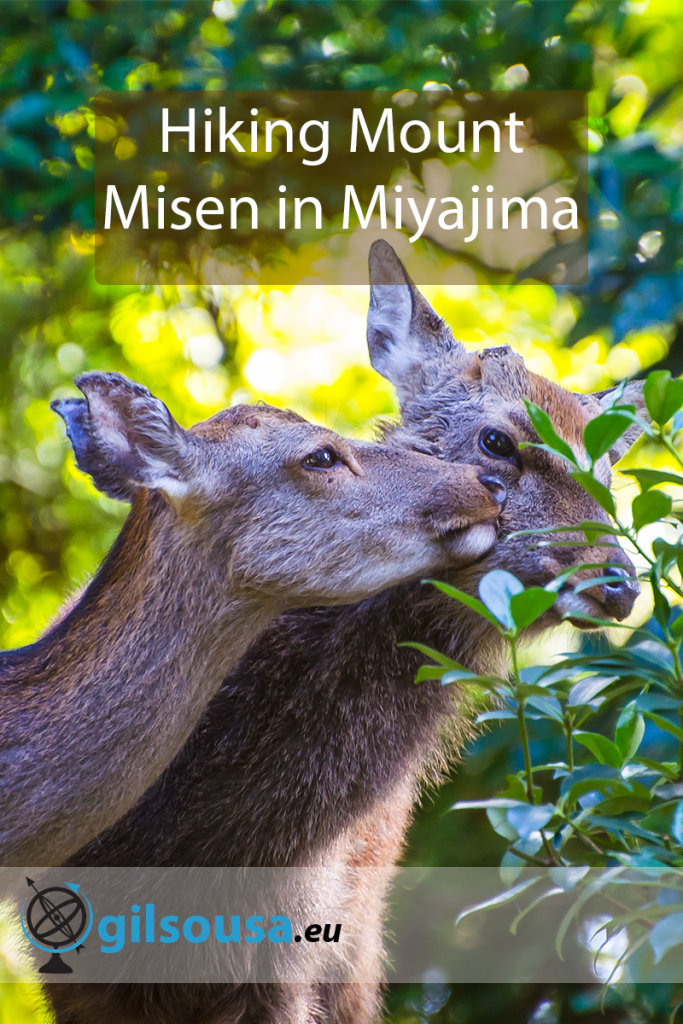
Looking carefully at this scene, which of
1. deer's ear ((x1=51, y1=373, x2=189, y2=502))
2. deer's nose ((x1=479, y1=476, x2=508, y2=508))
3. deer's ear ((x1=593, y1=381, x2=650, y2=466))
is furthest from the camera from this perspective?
deer's ear ((x1=593, y1=381, x2=650, y2=466))

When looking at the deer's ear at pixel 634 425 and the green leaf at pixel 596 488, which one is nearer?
the green leaf at pixel 596 488

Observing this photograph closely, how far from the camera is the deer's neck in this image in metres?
1.02

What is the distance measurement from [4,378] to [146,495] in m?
1.90

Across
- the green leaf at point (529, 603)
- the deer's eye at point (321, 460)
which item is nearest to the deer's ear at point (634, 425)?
the deer's eye at point (321, 460)

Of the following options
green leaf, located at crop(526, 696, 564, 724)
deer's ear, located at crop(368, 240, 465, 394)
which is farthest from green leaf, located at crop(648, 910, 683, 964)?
deer's ear, located at crop(368, 240, 465, 394)

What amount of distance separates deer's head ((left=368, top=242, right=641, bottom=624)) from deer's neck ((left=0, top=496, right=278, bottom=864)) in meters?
0.30

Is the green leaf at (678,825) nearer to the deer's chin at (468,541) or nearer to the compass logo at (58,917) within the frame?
the deer's chin at (468,541)

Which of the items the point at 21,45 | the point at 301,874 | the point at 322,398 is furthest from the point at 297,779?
the point at 21,45

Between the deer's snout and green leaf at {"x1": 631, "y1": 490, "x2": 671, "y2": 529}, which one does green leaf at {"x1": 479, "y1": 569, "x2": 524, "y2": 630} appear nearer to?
green leaf at {"x1": 631, "y1": 490, "x2": 671, "y2": 529}

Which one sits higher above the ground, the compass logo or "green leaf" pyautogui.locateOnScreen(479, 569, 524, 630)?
"green leaf" pyautogui.locateOnScreen(479, 569, 524, 630)

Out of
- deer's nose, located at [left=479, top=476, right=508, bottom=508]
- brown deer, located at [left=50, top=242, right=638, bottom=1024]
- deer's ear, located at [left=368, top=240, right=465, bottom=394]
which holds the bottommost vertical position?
brown deer, located at [left=50, top=242, right=638, bottom=1024]

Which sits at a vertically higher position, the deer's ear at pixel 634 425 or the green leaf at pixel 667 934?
the deer's ear at pixel 634 425

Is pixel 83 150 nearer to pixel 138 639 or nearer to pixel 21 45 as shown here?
pixel 21 45

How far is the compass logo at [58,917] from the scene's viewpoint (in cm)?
108
